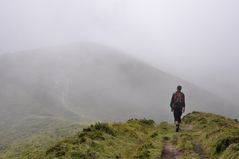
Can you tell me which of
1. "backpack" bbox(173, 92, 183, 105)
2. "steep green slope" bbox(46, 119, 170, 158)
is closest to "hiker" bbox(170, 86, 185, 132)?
"backpack" bbox(173, 92, 183, 105)

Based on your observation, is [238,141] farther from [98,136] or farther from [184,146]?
[98,136]

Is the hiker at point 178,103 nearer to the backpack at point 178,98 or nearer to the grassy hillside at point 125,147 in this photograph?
the backpack at point 178,98

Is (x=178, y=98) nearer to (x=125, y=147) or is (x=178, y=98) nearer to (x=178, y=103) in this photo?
(x=178, y=103)

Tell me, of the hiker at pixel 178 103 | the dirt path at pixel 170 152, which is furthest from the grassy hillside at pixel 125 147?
the hiker at pixel 178 103

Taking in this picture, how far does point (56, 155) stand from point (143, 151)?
170 inches

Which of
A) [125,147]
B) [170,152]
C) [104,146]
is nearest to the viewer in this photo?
[104,146]

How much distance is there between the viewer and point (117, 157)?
18391mm

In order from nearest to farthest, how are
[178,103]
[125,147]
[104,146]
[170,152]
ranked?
[104,146]
[170,152]
[125,147]
[178,103]

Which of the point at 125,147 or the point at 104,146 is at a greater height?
the point at 104,146

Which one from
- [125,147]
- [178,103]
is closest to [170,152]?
A: [125,147]

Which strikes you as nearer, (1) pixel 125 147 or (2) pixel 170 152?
(2) pixel 170 152

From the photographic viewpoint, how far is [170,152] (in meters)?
20.9

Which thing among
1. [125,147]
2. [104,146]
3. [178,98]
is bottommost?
[125,147]

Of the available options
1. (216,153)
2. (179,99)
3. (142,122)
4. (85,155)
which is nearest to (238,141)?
(216,153)
